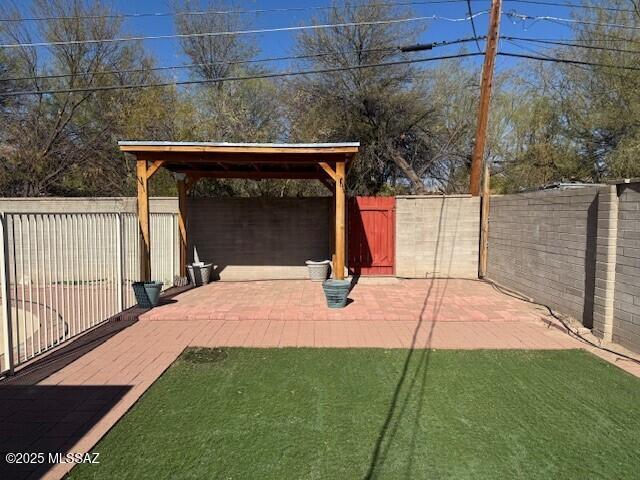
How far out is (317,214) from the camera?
10.5 m

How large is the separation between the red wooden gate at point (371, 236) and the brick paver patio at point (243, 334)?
51.0 inches

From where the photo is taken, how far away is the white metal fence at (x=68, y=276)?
14.1 feet

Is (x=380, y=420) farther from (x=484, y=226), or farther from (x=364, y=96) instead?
(x=364, y=96)

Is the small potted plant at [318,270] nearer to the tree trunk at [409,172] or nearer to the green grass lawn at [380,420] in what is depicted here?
the green grass lawn at [380,420]

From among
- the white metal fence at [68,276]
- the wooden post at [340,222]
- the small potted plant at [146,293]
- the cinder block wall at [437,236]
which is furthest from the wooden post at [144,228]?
the cinder block wall at [437,236]

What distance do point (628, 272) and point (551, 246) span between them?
198 cm

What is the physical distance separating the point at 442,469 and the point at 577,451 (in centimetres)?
98

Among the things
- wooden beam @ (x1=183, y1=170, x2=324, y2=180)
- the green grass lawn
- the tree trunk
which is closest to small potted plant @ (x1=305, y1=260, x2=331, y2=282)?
wooden beam @ (x1=183, y1=170, x2=324, y2=180)

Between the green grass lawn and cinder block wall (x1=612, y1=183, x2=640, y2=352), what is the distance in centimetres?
64

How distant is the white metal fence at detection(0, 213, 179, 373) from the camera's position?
4.31 metres

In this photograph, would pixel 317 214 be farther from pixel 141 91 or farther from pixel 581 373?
pixel 141 91

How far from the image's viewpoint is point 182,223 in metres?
9.58

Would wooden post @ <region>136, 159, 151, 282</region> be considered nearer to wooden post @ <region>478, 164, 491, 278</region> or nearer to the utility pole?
wooden post @ <region>478, 164, 491, 278</region>

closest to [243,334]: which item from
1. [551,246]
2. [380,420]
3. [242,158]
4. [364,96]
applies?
[380,420]
